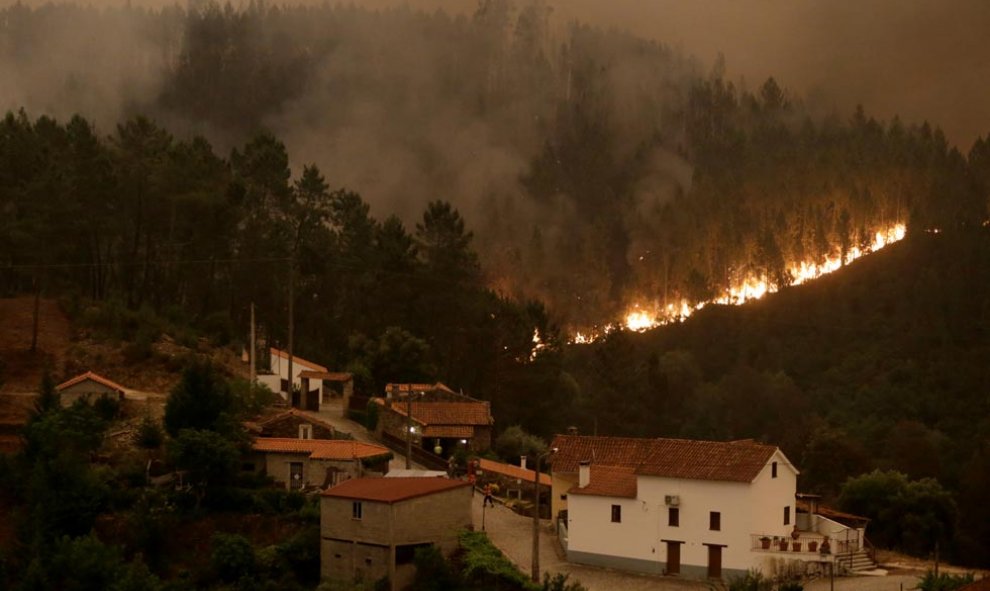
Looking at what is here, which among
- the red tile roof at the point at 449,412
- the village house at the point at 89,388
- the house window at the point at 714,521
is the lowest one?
the house window at the point at 714,521

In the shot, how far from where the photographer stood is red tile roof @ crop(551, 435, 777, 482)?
3762 centimetres

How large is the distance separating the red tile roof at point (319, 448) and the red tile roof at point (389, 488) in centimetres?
300

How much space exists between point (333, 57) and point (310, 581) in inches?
3529

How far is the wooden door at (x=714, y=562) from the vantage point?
37062 millimetres

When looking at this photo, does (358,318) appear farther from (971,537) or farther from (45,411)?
(971,537)

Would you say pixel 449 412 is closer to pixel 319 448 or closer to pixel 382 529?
pixel 319 448

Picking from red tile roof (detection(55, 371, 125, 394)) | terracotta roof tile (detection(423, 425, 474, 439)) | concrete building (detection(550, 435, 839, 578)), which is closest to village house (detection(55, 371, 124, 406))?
red tile roof (detection(55, 371, 125, 394))

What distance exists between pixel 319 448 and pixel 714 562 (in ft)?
47.4

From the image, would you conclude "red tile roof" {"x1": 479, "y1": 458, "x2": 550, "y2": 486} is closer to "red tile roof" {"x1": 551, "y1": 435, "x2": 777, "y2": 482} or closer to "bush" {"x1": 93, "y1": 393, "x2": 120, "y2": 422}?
"red tile roof" {"x1": 551, "y1": 435, "x2": 777, "y2": 482}

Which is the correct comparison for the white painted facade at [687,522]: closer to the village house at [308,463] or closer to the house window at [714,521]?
the house window at [714,521]

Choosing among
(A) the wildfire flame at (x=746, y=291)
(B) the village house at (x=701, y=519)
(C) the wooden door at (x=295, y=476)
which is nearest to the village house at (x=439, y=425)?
(C) the wooden door at (x=295, y=476)

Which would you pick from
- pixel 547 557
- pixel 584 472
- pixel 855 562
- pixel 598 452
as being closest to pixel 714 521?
pixel 855 562

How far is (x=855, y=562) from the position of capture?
37.3m

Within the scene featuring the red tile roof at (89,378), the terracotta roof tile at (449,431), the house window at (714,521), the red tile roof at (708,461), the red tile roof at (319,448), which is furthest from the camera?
the terracotta roof tile at (449,431)
